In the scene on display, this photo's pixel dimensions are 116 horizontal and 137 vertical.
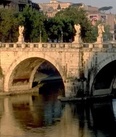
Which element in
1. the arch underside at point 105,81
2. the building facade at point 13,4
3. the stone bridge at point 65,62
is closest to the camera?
the stone bridge at point 65,62

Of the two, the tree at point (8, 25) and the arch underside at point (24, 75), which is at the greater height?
the tree at point (8, 25)

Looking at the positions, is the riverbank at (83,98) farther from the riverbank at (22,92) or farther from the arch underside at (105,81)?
the riverbank at (22,92)

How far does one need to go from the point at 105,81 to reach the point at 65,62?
3.68 meters

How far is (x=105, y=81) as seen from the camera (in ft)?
151

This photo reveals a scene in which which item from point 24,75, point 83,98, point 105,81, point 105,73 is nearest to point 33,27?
point 24,75

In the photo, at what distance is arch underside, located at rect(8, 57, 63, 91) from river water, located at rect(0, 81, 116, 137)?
1768mm

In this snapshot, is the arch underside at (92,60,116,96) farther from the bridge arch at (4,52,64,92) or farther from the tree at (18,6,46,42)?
the tree at (18,6,46,42)

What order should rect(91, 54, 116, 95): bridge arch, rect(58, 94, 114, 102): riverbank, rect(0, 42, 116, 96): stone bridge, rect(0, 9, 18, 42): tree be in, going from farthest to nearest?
rect(0, 9, 18, 42): tree, rect(58, 94, 114, 102): riverbank, rect(0, 42, 116, 96): stone bridge, rect(91, 54, 116, 95): bridge arch

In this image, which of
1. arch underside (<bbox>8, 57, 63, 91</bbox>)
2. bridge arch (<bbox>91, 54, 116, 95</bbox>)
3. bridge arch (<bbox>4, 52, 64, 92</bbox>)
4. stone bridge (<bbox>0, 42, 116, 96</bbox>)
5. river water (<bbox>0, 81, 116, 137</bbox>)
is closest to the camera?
river water (<bbox>0, 81, 116, 137</bbox>)

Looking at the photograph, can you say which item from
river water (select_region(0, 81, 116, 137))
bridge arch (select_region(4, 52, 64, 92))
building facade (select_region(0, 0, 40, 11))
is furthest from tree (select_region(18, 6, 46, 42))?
river water (select_region(0, 81, 116, 137))

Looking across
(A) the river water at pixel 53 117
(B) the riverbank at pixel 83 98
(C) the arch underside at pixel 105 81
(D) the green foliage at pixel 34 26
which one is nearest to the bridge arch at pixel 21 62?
(A) the river water at pixel 53 117

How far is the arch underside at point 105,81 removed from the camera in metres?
44.5

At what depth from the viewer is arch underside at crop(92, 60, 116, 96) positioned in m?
44.5

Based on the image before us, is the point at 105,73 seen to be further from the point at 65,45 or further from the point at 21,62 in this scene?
the point at 21,62
